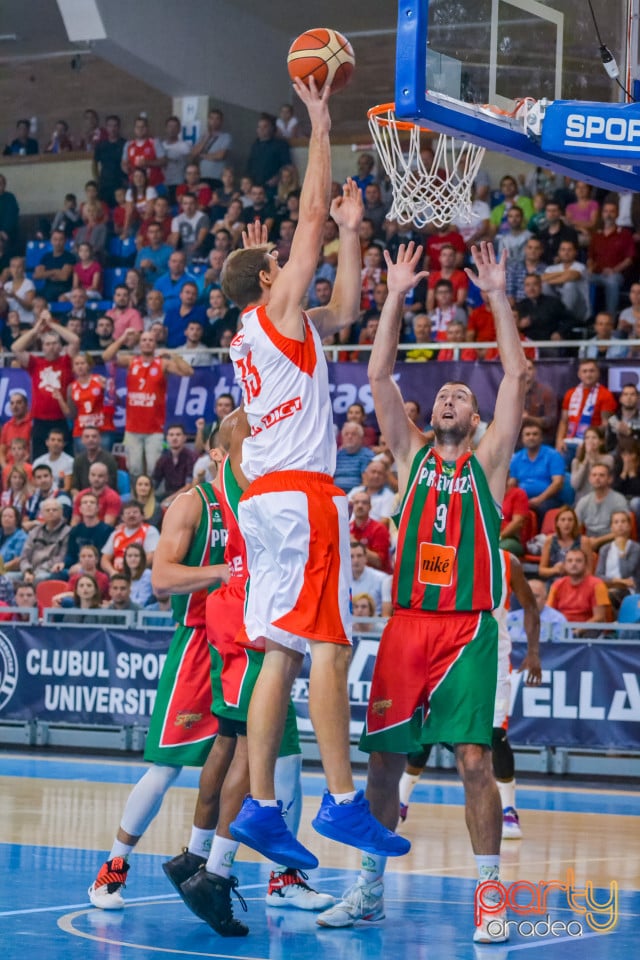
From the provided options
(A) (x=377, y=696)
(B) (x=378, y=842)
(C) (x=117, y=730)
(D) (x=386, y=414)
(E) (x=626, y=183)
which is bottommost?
(C) (x=117, y=730)

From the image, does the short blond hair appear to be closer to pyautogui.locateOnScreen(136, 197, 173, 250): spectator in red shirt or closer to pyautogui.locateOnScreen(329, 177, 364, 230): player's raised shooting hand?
pyautogui.locateOnScreen(329, 177, 364, 230): player's raised shooting hand

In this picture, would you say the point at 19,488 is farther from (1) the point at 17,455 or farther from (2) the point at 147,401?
(2) the point at 147,401

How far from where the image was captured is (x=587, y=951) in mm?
5980

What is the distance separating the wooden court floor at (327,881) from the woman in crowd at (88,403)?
6.98 m

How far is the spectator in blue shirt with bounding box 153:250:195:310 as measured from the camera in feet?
66.2

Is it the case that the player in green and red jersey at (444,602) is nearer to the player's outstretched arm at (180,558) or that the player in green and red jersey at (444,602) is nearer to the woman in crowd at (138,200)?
the player's outstretched arm at (180,558)

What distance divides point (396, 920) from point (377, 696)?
1.03 meters

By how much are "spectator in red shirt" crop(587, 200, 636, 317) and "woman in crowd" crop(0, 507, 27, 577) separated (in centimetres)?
742

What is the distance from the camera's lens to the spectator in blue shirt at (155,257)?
2141 centimetres

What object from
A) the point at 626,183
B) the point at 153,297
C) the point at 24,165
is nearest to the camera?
the point at 626,183

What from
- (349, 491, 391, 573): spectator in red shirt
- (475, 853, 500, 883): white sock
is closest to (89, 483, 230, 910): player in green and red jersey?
(475, 853, 500, 883): white sock

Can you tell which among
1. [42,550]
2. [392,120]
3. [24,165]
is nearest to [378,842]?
[392,120]

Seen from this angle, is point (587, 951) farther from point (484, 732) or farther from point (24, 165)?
point (24, 165)

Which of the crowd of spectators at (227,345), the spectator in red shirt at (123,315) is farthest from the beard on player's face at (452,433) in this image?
the spectator in red shirt at (123,315)
